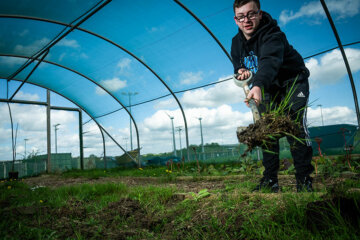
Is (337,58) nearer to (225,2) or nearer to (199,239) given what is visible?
(225,2)

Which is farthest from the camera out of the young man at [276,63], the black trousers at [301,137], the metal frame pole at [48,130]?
the metal frame pole at [48,130]

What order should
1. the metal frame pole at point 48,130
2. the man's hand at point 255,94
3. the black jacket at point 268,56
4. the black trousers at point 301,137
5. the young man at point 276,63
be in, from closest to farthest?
the man's hand at point 255,94 < the black jacket at point 268,56 < the young man at point 276,63 < the black trousers at point 301,137 < the metal frame pole at point 48,130

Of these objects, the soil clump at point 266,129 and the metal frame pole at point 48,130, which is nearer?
the soil clump at point 266,129

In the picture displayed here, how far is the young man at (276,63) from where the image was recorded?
1.84m

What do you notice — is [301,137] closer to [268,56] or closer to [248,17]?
[268,56]

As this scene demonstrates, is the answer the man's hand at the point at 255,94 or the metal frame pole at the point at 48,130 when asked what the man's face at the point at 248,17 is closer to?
the man's hand at the point at 255,94

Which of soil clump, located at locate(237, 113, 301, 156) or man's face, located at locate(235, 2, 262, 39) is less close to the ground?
man's face, located at locate(235, 2, 262, 39)

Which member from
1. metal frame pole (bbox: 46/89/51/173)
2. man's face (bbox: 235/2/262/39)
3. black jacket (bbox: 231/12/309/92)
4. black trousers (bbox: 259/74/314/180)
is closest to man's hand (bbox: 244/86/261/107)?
black jacket (bbox: 231/12/309/92)

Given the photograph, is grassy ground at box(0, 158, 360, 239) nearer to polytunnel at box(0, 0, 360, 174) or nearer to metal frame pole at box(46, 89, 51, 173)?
polytunnel at box(0, 0, 360, 174)

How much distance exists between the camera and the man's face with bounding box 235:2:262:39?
1925 mm

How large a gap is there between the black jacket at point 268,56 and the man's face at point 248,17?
50 mm

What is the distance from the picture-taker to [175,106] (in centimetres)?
725

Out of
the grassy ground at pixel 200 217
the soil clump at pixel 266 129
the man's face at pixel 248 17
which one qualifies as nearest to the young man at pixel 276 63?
the man's face at pixel 248 17

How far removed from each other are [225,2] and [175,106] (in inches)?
143
